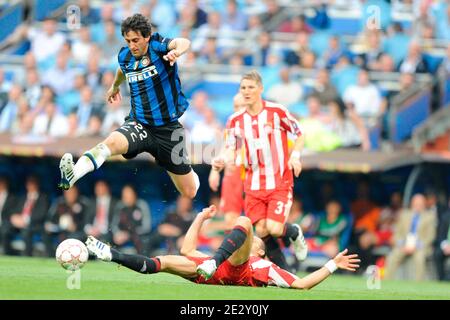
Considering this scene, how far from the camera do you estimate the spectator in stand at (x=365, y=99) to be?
66.8ft

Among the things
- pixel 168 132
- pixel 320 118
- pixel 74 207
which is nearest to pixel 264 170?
pixel 168 132

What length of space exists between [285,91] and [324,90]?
645 millimetres

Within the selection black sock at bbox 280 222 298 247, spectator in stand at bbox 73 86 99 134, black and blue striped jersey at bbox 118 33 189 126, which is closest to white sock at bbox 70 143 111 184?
black and blue striped jersey at bbox 118 33 189 126

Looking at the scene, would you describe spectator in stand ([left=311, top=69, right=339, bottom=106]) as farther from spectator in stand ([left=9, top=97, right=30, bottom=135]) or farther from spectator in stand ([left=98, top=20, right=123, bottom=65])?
spectator in stand ([left=9, top=97, right=30, bottom=135])

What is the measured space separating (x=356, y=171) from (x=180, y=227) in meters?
2.97

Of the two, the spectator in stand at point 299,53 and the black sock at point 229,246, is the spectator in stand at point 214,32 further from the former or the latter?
the black sock at point 229,246

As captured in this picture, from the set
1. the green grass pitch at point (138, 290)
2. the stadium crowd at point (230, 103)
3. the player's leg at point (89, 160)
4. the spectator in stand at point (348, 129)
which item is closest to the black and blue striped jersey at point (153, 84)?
the player's leg at point (89, 160)

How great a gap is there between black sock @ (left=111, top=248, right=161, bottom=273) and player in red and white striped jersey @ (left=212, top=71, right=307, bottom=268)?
2817 millimetres

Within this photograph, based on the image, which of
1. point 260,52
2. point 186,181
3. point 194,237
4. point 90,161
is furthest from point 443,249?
point 90,161

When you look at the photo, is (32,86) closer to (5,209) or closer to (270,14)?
(5,209)

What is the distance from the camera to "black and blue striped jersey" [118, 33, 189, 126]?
13.0 metres

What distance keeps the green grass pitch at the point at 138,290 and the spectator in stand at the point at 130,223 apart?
4.95 metres

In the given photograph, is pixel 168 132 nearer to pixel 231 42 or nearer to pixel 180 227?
pixel 180 227

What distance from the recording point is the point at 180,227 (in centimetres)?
1986
